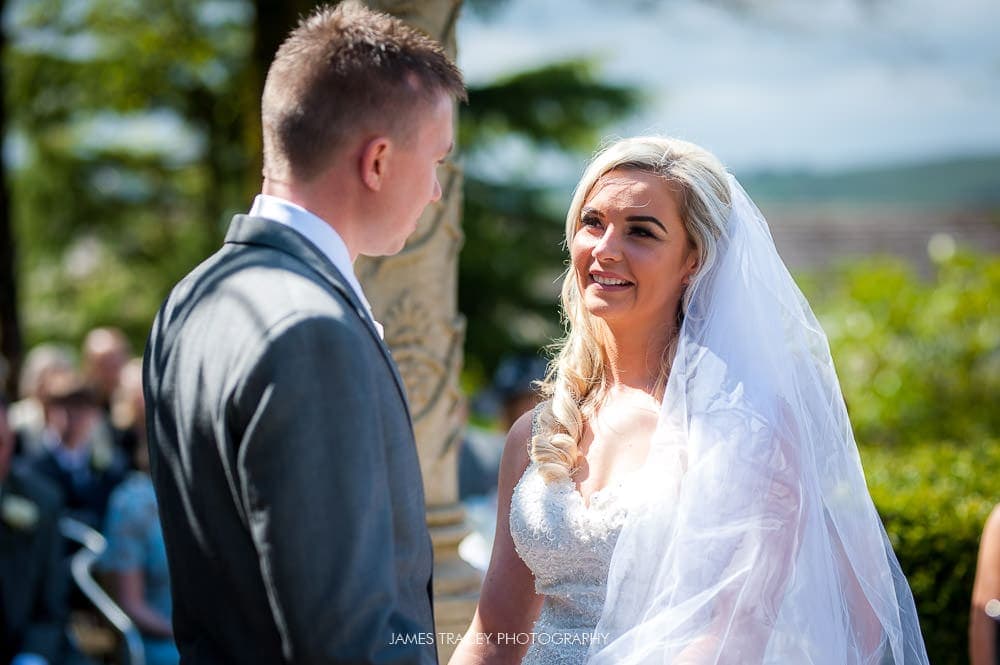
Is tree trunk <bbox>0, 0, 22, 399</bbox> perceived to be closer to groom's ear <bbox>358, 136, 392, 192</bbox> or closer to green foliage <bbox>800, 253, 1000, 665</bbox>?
green foliage <bbox>800, 253, 1000, 665</bbox>

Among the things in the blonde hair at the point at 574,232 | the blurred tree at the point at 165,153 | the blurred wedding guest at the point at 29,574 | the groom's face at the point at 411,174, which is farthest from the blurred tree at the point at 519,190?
the groom's face at the point at 411,174

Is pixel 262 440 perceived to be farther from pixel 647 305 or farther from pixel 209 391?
pixel 647 305

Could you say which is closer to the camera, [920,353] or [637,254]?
[637,254]

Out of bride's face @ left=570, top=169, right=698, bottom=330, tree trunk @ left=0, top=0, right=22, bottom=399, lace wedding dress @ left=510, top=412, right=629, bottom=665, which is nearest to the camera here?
lace wedding dress @ left=510, top=412, right=629, bottom=665

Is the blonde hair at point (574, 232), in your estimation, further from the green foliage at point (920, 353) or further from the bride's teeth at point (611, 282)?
the green foliage at point (920, 353)

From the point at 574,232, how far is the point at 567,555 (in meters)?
0.87

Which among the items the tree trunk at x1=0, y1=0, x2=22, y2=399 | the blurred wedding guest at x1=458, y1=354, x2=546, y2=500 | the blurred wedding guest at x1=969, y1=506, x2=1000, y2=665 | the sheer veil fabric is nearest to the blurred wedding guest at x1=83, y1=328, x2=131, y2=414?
the tree trunk at x1=0, y1=0, x2=22, y2=399

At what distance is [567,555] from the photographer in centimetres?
276

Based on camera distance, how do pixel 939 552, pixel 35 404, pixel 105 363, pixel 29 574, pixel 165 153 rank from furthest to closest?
pixel 165 153 → pixel 105 363 → pixel 35 404 → pixel 29 574 → pixel 939 552

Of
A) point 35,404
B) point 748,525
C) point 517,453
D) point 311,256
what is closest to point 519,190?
point 35,404

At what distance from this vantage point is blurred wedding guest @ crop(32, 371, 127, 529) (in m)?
7.06

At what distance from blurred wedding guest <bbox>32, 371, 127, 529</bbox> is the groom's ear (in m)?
5.62

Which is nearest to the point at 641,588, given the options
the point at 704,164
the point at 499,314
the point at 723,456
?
the point at 723,456

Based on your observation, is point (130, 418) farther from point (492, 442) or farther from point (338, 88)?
point (338, 88)
